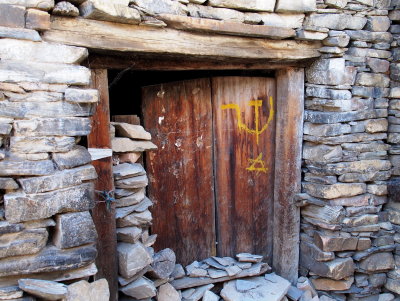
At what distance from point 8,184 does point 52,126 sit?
34cm

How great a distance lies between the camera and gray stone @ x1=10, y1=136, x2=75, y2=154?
1938 mm

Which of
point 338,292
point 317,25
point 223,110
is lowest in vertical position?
point 338,292

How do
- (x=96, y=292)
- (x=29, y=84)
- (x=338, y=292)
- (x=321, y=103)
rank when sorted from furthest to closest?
(x=338, y=292) < (x=321, y=103) < (x=96, y=292) < (x=29, y=84)

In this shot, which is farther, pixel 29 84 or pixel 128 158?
pixel 128 158

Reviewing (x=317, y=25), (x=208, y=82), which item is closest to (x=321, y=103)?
(x=317, y=25)

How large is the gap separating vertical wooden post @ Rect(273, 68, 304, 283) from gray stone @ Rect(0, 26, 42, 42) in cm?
189

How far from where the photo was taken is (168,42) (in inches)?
95.8

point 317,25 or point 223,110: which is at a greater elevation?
point 317,25

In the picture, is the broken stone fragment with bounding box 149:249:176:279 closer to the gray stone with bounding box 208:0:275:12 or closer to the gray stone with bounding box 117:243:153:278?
the gray stone with bounding box 117:243:153:278

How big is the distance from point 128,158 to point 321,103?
1500 mm

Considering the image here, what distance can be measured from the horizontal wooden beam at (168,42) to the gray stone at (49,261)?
1.06 m

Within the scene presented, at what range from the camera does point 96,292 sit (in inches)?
83.0

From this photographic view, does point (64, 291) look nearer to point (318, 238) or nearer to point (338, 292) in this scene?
point (318, 238)

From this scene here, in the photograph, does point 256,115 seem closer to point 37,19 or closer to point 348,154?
point 348,154
